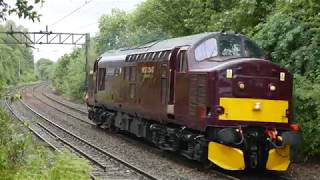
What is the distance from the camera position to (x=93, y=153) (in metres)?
16.8

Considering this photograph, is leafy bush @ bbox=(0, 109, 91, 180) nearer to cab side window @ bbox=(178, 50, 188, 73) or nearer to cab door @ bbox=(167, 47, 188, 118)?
cab door @ bbox=(167, 47, 188, 118)

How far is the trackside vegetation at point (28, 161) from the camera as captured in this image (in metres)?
8.62

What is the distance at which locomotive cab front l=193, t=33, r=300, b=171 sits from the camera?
40.1ft

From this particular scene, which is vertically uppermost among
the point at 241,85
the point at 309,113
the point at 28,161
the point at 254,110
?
the point at 241,85

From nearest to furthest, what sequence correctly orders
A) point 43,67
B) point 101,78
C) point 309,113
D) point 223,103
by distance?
point 223,103 → point 309,113 → point 101,78 → point 43,67

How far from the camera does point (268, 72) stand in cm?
1259

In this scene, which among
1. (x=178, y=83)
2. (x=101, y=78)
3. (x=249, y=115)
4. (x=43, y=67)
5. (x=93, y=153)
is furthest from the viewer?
(x=43, y=67)

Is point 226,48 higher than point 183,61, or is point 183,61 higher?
point 226,48

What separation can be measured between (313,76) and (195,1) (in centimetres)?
1486

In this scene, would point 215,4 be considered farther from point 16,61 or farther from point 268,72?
point 16,61

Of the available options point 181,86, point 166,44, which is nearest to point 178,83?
point 181,86

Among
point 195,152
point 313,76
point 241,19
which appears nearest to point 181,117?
point 195,152

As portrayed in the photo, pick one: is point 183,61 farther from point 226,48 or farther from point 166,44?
point 166,44

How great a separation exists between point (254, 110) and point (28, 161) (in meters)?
4.98
